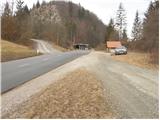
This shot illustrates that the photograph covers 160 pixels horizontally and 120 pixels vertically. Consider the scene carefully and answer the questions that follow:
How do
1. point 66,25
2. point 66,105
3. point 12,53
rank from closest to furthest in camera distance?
point 66,105
point 12,53
point 66,25

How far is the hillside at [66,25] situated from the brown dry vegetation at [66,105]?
12151 cm

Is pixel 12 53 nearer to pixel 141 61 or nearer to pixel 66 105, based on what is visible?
pixel 141 61

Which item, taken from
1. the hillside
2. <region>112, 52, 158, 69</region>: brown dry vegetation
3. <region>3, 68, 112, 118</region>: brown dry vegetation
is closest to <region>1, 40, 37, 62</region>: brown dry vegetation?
<region>112, 52, 158, 69</region>: brown dry vegetation

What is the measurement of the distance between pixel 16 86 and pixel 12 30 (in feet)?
225

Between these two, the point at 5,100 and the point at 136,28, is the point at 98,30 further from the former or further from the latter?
the point at 5,100

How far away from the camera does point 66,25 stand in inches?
6181

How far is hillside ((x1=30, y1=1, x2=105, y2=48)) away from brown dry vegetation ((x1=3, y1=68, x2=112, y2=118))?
122m

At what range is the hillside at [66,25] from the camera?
456 ft

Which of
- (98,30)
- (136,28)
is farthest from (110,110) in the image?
(98,30)

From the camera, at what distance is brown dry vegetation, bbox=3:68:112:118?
1003 cm

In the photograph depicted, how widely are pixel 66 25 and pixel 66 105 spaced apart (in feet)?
482

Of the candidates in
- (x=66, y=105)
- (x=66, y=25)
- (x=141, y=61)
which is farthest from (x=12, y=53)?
(x=66, y=25)

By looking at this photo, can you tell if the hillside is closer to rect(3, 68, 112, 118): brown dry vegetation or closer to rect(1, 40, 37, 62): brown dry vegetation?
rect(1, 40, 37, 62): brown dry vegetation

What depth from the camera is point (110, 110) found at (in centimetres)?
1061
